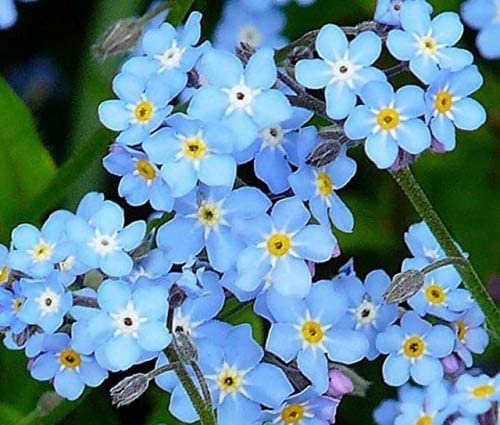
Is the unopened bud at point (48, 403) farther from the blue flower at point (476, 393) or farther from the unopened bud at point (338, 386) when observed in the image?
the blue flower at point (476, 393)

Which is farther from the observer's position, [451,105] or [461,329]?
[461,329]

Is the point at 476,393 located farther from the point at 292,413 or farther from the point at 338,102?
the point at 338,102

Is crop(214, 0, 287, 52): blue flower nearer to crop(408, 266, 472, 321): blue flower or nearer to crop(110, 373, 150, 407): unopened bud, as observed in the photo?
crop(408, 266, 472, 321): blue flower

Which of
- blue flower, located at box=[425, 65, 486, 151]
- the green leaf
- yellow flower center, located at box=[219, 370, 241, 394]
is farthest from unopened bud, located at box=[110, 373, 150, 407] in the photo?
the green leaf

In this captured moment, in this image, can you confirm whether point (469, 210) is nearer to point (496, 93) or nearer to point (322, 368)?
point (496, 93)

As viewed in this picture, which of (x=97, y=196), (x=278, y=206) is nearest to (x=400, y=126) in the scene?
(x=278, y=206)

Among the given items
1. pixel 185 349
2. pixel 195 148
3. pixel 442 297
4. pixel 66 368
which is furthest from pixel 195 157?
pixel 442 297
